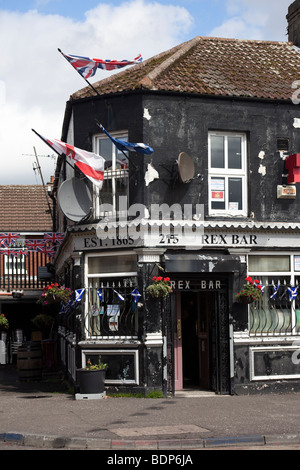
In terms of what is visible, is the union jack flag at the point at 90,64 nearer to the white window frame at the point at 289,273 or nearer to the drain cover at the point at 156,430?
the white window frame at the point at 289,273

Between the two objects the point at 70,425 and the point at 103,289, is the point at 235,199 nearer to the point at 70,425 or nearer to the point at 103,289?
the point at 103,289

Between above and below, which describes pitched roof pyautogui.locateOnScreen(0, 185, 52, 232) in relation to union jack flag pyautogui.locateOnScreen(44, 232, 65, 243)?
above

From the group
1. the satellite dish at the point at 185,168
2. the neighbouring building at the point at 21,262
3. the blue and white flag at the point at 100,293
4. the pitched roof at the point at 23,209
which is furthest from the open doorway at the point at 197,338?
the pitched roof at the point at 23,209

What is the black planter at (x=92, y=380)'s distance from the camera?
15289 millimetres

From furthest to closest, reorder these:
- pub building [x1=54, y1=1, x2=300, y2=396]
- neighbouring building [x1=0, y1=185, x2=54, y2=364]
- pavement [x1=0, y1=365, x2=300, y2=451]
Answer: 1. neighbouring building [x1=0, y1=185, x2=54, y2=364]
2. pub building [x1=54, y1=1, x2=300, y2=396]
3. pavement [x1=0, y1=365, x2=300, y2=451]

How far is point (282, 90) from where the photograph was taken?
56.2 feet

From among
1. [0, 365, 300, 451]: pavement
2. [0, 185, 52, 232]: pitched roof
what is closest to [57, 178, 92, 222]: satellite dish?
[0, 365, 300, 451]: pavement

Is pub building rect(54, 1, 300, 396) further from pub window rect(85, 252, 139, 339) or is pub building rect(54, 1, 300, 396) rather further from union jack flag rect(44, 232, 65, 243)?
union jack flag rect(44, 232, 65, 243)

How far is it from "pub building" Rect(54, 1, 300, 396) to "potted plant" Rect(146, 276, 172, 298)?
31 cm

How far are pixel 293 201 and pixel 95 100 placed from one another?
520 centimetres

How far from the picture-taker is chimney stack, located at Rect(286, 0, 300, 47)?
20.2 m

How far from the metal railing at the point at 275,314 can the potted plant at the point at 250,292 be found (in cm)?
59

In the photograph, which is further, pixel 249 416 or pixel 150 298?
pixel 150 298
